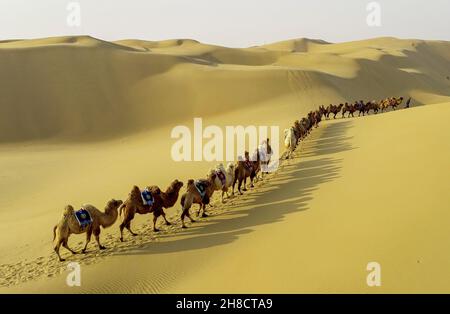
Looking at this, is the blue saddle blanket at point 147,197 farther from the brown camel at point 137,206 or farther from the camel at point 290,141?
the camel at point 290,141

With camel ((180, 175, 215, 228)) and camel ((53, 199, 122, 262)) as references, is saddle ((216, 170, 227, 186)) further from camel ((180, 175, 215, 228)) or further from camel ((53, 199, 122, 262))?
camel ((53, 199, 122, 262))

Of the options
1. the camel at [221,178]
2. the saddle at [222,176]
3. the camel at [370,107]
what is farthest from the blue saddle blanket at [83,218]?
the camel at [370,107]

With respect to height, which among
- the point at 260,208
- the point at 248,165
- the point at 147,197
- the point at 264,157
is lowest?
the point at 260,208

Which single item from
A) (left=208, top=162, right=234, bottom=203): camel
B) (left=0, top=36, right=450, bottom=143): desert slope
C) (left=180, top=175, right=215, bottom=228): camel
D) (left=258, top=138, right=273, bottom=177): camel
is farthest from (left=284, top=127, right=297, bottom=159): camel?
(left=0, top=36, right=450, bottom=143): desert slope

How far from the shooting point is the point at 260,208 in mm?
9641

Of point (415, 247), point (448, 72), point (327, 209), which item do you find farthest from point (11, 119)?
point (448, 72)

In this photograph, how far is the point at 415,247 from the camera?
6094mm

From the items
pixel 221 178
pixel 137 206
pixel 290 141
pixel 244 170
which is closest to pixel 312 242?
pixel 137 206

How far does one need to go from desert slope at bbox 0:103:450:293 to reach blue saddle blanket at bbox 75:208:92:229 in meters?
0.60

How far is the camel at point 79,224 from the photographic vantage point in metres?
7.62

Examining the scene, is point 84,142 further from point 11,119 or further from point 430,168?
point 430,168

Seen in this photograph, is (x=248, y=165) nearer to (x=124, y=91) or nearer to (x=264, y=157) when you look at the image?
(x=264, y=157)

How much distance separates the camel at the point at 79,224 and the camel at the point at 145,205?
0.82 feet

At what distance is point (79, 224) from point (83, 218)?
133 mm
